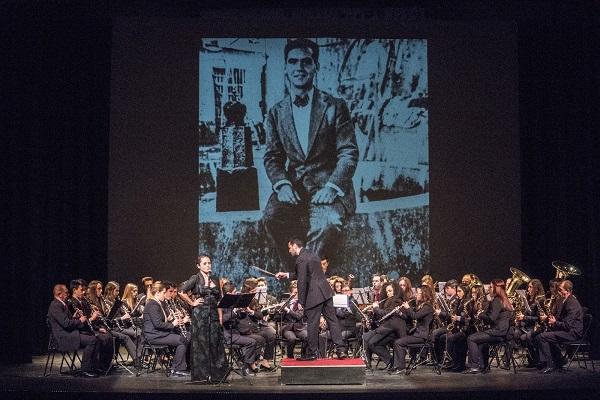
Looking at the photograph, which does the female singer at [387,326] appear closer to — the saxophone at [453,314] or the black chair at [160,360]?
the saxophone at [453,314]

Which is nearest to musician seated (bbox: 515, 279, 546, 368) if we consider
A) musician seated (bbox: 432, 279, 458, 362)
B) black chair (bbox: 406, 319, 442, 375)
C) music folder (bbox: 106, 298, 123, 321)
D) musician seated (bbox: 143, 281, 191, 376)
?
musician seated (bbox: 432, 279, 458, 362)

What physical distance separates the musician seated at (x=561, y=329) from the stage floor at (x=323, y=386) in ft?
0.79

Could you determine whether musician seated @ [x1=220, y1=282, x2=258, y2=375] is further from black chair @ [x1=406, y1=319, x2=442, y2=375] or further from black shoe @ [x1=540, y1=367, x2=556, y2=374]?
black shoe @ [x1=540, y1=367, x2=556, y2=374]

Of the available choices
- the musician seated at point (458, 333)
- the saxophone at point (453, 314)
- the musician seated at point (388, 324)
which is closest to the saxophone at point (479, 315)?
the musician seated at point (458, 333)

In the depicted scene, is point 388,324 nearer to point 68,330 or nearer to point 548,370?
point 548,370

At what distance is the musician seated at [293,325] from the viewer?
11.1 meters

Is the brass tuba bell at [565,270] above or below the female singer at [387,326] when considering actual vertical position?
above

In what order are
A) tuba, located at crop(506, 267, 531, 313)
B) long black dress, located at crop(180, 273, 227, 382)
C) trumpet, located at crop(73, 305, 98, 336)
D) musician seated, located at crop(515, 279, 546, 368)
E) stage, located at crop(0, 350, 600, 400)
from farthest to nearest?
tuba, located at crop(506, 267, 531, 313)
musician seated, located at crop(515, 279, 546, 368)
trumpet, located at crop(73, 305, 98, 336)
long black dress, located at crop(180, 273, 227, 382)
stage, located at crop(0, 350, 600, 400)

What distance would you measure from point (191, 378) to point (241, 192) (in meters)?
4.83

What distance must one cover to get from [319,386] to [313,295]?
43.7 inches

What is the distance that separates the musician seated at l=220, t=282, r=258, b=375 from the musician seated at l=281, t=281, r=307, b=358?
494mm

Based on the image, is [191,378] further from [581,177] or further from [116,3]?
[581,177]

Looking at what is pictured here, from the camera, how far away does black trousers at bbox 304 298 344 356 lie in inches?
379

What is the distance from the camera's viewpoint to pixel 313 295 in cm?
970
